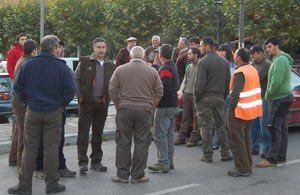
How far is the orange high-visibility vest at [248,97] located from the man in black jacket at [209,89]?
77 centimetres

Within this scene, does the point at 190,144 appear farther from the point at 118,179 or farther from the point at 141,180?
the point at 118,179

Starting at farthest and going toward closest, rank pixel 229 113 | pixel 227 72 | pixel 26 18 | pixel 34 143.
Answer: pixel 26 18 → pixel 227 72 → pixel 229 113 → pixel 34 143

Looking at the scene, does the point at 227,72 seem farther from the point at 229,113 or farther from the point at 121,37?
the point at 121,37

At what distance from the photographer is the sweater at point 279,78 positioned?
22.9ft

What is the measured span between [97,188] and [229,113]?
219 cm

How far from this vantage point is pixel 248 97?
661 cm

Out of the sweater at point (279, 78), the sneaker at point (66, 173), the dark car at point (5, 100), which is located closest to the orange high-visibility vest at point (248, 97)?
the sweater at point (279, 78)

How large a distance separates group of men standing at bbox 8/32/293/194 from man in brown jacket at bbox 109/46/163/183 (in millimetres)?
13

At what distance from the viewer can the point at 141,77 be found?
611 centimetres

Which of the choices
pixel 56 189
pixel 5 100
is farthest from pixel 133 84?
pixel 5 100

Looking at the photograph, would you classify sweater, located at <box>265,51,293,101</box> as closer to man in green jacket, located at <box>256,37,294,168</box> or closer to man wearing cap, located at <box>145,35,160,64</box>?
man in green jacket, located at <box>256,37,294,168</box>

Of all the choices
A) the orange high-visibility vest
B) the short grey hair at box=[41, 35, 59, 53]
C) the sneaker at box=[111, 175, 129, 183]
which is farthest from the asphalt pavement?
the short grey hair at box=[41, 35, 59, 53]

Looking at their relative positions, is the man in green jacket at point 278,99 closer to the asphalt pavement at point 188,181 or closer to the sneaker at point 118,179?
the asphalt pavement at point 188,181

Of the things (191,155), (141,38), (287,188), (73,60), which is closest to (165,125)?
(191,155)
